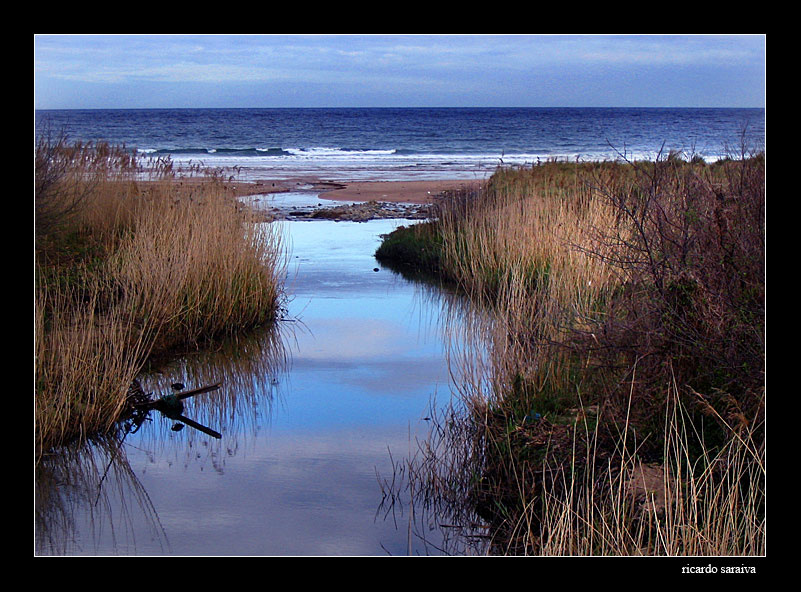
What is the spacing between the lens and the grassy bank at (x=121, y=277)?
6441mm

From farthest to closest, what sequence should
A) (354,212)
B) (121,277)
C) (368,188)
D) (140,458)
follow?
(368,188), (354,212), (121,277), (140,458)

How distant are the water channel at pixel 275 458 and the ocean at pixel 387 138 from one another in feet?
58.0

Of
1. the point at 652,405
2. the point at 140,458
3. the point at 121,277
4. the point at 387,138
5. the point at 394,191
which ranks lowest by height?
the point at 140,458

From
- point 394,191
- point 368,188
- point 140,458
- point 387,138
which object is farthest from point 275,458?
point 387,138

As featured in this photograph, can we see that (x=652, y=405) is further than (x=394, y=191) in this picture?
No

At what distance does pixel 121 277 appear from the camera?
875 centimetres

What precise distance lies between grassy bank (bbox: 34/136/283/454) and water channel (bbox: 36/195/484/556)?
1.14 feet

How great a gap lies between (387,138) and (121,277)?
174ft

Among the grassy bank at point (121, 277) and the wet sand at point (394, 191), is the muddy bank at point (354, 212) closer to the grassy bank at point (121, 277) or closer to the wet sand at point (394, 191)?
the wet sand at point (394, 191)

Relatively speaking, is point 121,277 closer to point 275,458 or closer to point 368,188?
point 275,458

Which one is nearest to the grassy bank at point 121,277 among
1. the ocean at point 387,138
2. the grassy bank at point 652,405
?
the grassy bank at point 652,405

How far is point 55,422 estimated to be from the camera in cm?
605
